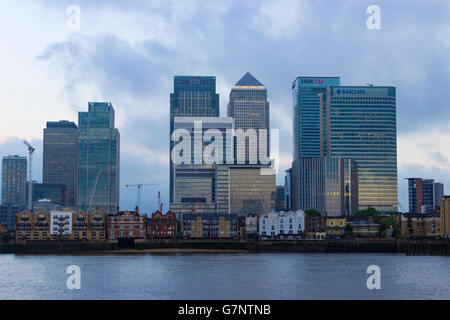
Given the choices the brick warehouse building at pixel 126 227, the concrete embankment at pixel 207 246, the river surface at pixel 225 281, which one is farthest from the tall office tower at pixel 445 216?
the brick warehouse building at pixel 126 227

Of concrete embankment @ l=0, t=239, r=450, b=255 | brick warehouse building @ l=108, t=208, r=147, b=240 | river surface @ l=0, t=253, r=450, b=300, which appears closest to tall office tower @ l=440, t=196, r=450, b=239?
concrete embankment @ l=0, t=239, r=450, b=255

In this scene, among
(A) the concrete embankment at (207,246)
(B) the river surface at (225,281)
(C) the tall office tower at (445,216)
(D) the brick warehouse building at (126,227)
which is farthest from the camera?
(D) the brick warehouse building at (126,227)

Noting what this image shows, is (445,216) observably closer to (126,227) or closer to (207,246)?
(207,246)

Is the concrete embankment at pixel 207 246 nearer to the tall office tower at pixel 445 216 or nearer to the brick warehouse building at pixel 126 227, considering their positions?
the brick warehouse building at pixel 126 227

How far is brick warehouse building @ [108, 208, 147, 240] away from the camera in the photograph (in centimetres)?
19562

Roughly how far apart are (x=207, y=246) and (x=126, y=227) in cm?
3218

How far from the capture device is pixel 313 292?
75562 mm

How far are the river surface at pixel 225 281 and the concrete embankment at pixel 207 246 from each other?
51.3 meters

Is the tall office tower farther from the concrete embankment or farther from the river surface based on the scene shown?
the river surface

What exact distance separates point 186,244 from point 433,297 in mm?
116842

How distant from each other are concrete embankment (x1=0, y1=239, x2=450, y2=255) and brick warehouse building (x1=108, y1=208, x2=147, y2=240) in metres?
15.7

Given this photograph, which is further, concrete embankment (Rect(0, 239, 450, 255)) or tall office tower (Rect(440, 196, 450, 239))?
tall office tower (Rect(440, 196, 450, 239))

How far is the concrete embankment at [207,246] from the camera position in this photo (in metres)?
171
